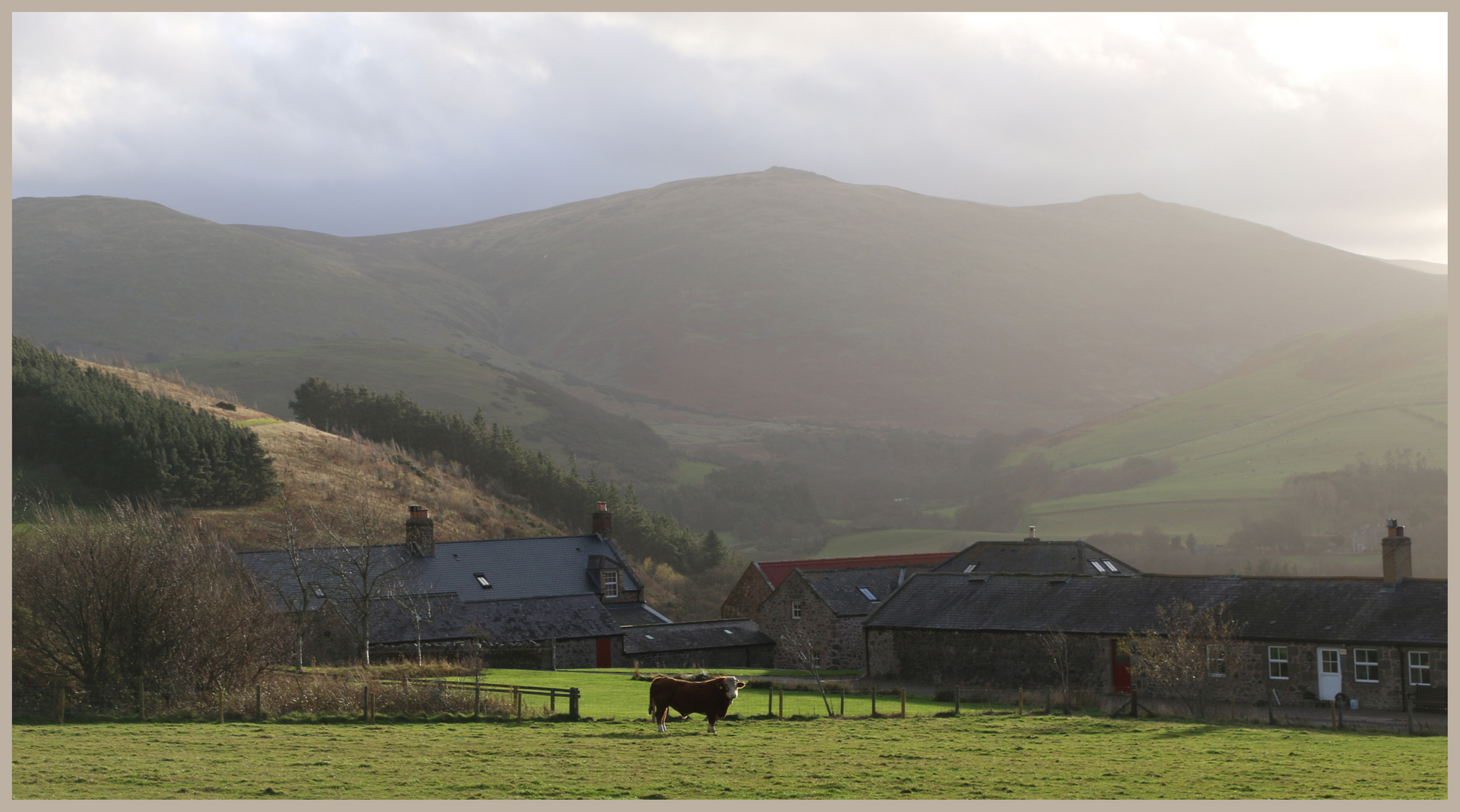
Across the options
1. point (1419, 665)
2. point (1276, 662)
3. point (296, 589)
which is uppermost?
point (296, 589)

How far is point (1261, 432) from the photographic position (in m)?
148

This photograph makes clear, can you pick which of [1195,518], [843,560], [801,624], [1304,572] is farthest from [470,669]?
[1195,518]

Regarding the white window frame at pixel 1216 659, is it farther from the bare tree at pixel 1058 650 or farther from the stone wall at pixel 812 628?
the stone wall at pixel 812 628

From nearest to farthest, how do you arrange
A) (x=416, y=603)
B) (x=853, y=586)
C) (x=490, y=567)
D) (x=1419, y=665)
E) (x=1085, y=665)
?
(x=1419, y=665) < (x=1085, y=665) < (x=416, y=603) < (x=853, y=586) < (x=490, y=567)

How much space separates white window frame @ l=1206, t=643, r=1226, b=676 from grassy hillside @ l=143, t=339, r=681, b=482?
11110 centimetres

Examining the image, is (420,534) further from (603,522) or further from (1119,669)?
(1119,669)

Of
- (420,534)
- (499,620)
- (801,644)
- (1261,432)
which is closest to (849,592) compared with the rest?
(801,644)

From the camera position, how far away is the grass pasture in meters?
16.2

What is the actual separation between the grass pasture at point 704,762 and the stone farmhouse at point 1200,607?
28.8 feet

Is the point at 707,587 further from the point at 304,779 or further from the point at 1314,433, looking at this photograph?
the point at 1314,433

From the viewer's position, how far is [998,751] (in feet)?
67.8

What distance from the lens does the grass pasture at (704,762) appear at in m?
16.2

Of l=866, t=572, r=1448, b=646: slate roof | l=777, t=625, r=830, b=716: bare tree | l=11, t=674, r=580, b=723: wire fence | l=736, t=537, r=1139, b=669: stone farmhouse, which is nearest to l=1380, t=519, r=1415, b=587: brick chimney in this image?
l=866, t=572, r=1448, b=646: slate roof

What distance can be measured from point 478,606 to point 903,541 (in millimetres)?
78264
